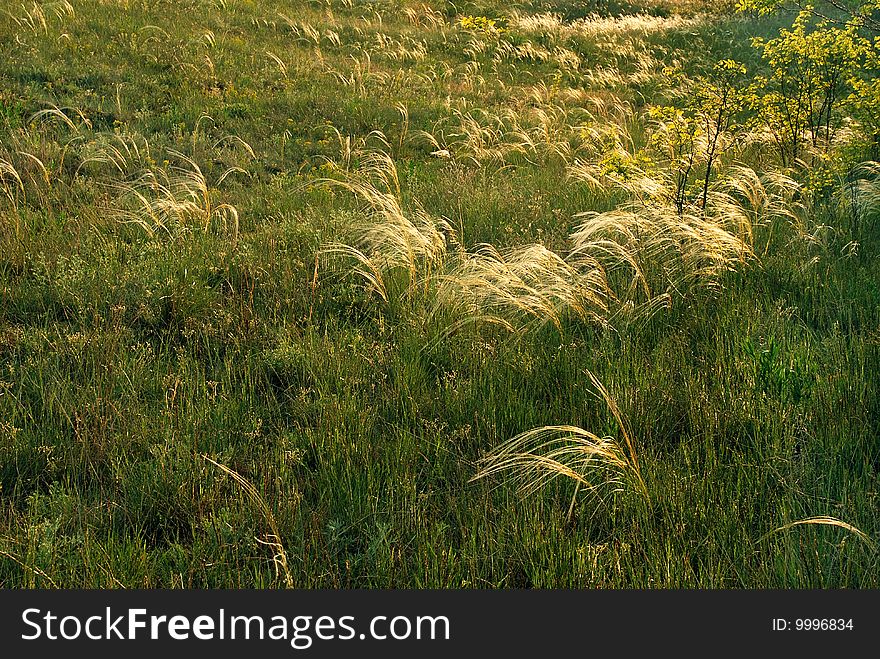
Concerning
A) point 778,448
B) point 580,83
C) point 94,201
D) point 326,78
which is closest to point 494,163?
point 326,78

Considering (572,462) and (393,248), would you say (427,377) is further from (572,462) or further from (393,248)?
(393,248)

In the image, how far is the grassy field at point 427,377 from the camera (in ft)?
7.47

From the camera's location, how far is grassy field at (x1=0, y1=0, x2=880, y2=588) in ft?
7.47

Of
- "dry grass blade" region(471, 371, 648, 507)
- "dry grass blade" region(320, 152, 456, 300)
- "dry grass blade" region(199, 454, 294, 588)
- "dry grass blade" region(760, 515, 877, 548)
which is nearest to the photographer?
"dry grass blade" region(760, 515, 877, 548)

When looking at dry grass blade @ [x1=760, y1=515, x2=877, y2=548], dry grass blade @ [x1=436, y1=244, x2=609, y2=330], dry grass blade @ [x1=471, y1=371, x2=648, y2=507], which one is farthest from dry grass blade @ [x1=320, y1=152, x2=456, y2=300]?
dry grass blade @ [x1=760, y1=515, x2=877, y2=548]

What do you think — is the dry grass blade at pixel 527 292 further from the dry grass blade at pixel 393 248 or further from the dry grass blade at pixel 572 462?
the dry grass blade at pixel 572 462

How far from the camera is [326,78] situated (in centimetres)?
1106

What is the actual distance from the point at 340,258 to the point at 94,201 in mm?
2494

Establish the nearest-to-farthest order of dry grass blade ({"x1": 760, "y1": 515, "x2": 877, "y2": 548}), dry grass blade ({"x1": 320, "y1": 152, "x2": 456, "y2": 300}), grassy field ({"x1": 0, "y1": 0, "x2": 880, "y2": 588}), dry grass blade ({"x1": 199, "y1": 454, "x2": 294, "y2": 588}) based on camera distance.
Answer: dry grass blade ({"x1": 760, "y1": 515, "x2": 877, "y2": 548}) → dry grass blade ({"x1": 199, "y1": 454, "x2": 294, "y2": 588}) → grassy field ({"x1": 0, "y1": 0, "x2": 880, "y2": 588}) → dry grass blade ({"x1": 320, "y1": 152, "x2": 456, "y2": 300})

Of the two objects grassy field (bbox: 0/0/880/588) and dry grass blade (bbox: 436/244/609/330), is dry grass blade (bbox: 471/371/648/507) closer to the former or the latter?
grassy field (bbox: 0/0/880/588)

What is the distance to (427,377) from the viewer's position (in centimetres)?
342

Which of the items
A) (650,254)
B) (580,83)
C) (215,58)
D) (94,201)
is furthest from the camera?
(580,83)

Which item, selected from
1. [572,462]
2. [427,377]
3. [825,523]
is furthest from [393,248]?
[825,523]

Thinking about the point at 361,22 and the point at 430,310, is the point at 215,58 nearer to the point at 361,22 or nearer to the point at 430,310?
the point at 361,22
